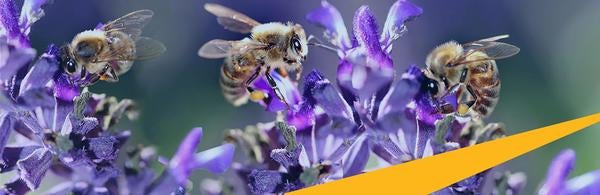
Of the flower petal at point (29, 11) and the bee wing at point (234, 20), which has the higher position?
the bee wing at point (234, 20)

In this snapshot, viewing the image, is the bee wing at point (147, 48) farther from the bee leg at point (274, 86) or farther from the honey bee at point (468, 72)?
the honey bee at point (468, 72)

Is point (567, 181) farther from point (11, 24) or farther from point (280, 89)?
point (11, 24)

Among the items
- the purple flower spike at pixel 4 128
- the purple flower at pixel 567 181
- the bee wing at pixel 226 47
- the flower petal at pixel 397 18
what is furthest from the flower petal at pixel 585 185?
the purple flower spike at pixel 4 128

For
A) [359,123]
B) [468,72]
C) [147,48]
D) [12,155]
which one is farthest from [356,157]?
[12,155]

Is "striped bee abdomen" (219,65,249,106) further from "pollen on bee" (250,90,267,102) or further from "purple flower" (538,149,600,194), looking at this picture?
"purple flower" (538,149,600,194)

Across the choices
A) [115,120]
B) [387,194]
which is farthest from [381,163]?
[115,120]

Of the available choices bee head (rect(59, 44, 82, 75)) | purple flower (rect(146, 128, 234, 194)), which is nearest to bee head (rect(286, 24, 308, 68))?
purple flower (rect(146, 128, 234, 194))
